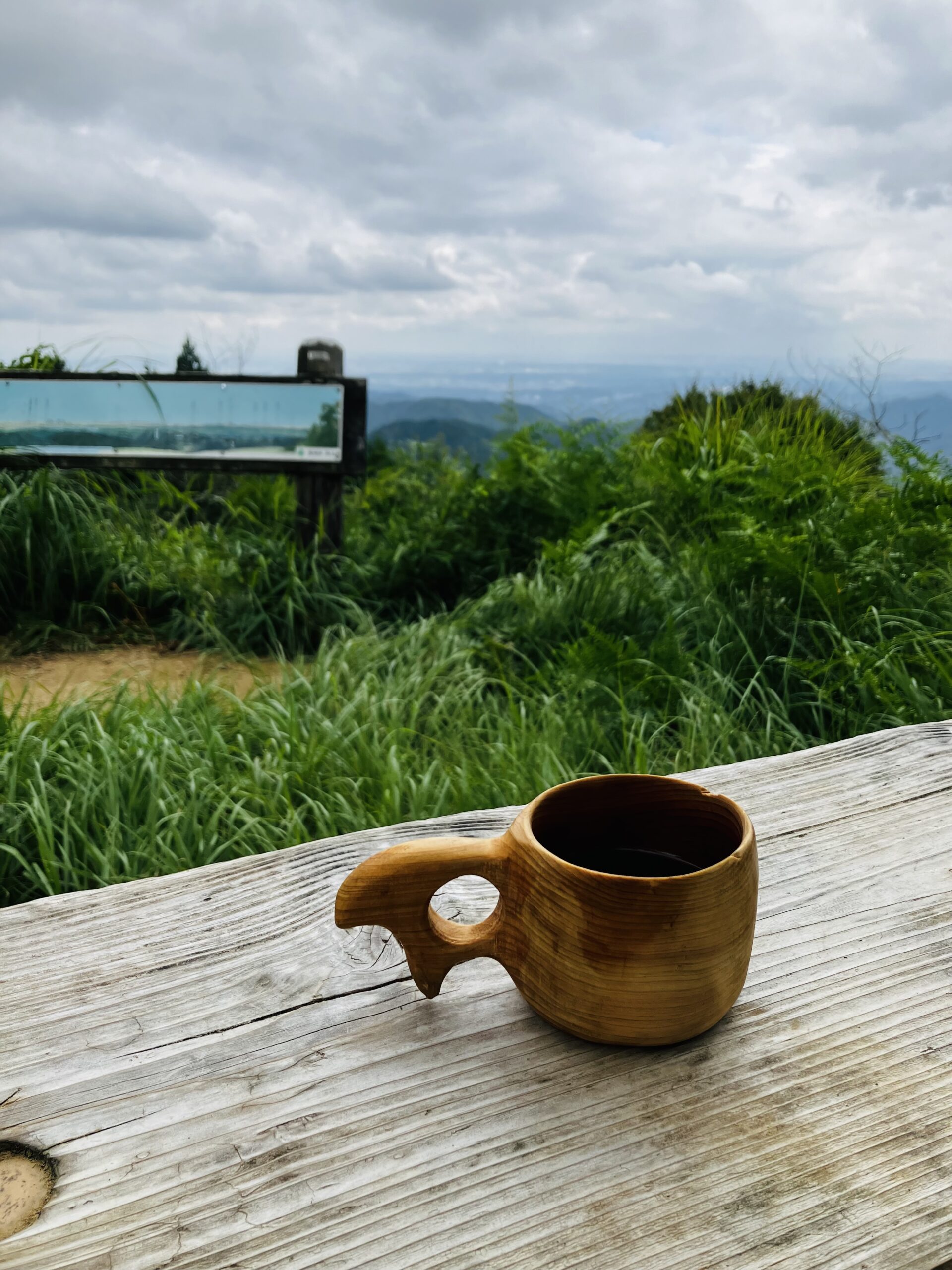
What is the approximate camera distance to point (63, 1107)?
66 centimetres

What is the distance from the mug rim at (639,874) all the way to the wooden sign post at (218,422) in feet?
13.6

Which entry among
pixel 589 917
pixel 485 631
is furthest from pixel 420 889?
pixel 485 631

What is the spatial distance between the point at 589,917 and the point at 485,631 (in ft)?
Answer: 9.81

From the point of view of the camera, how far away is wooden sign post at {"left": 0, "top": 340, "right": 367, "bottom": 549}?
487 cm

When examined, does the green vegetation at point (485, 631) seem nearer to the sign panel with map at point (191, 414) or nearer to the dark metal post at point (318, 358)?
the sign panel with map at point (191, 414)

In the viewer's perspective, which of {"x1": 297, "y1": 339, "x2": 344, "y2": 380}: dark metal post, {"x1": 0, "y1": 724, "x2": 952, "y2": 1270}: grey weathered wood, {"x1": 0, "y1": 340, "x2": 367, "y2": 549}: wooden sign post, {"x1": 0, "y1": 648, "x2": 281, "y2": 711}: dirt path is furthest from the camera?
{"x1": 297, "y1": 339, "x2": 344, "y2": 380}: dark metal post

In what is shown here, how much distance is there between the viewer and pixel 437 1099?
657 mm

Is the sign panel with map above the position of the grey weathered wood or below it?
above

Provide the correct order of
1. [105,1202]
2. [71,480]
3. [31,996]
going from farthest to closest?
1. [71,480]
2. [31,996]
3. [105,1202]

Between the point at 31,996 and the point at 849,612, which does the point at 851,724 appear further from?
the point at 31,996

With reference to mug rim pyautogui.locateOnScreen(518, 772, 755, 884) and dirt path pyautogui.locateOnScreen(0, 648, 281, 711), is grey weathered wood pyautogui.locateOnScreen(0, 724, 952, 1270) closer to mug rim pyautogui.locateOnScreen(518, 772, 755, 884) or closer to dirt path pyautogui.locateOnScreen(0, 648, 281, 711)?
mug rim pyautogui.locateOnScreen(518, 772, 755, 884)

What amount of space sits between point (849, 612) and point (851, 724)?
50cm

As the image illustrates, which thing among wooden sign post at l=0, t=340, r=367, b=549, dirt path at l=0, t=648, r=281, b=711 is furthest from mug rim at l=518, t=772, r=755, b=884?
wooden sign post at l=0, t=340, r=367, b=549

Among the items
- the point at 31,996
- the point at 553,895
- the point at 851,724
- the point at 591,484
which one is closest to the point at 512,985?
the point at 553,895
